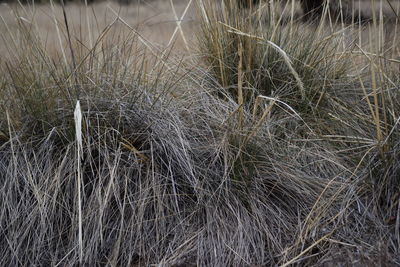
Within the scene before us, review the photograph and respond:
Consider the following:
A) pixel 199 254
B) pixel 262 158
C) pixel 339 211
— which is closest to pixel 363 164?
pixel 339 211

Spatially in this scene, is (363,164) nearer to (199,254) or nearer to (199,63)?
(199,254)

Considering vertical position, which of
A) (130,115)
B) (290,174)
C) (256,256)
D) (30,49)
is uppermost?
(30,49)

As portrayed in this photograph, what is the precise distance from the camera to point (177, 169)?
2.39 meters

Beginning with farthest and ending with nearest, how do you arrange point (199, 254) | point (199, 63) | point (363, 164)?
1. point (199, 63)
2. point (363, 164)
3. point (199, 254)

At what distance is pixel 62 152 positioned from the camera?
7.79 ft

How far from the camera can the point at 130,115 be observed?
2.47 meters

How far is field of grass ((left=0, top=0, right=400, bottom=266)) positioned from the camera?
2.16 m

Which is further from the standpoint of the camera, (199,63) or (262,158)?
(199,63)

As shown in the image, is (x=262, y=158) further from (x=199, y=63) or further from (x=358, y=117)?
(x=199, y=63)

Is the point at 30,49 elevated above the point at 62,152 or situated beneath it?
elevated above

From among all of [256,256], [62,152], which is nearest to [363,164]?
[256,256]

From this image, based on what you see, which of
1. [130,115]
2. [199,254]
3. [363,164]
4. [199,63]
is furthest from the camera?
[199,63]

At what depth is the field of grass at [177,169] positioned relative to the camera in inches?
85.2

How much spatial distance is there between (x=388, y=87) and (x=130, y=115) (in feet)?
3.64
